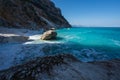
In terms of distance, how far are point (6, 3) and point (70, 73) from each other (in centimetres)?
5011

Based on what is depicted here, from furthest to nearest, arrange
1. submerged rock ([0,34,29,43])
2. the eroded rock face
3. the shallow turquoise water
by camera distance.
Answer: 1. the eroded rock face
2. submerged rock ([0,34,29,43])
3. the shallow turquoise water

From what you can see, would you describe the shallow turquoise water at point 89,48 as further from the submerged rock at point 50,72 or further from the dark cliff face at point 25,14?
the dark cliff face at point 25,14

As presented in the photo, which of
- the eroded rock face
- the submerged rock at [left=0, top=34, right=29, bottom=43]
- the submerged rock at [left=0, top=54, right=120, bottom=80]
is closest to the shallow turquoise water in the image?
the eroded rock face

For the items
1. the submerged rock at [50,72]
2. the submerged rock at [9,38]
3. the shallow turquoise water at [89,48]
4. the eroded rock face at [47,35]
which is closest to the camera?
the submerged rock at [50,72]

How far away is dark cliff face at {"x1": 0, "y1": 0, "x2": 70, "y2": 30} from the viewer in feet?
151

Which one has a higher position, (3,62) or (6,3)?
(6,3)

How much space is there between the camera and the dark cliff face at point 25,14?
46.1 m

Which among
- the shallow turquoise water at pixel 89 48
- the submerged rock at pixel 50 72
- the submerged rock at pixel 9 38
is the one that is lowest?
the shallow turquoise water at pixel 89 48

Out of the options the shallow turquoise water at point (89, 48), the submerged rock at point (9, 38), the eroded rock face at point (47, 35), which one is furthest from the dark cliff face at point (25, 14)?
the shallow turquoise water at point (89, 48)

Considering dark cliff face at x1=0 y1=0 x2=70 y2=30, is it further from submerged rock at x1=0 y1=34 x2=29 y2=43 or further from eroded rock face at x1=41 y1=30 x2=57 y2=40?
submerged rock at x1=0 y1=34 x2=29 y2=43

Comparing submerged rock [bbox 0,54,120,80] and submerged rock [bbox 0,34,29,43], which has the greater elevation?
submerged rock [bbox 0,54,120,80]

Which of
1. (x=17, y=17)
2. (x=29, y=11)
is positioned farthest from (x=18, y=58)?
(x=29, y=11)

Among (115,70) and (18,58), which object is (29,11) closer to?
(18,58)

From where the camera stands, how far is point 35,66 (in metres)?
5.33
